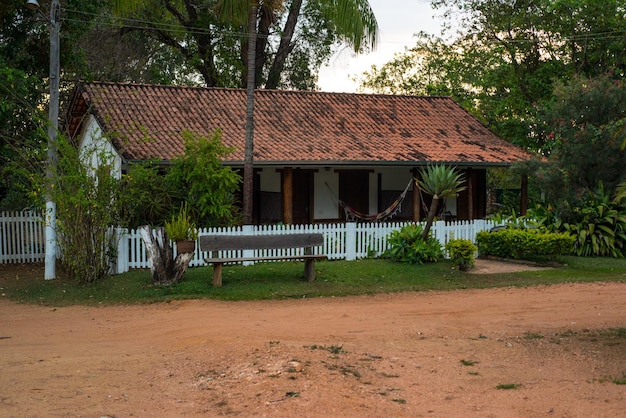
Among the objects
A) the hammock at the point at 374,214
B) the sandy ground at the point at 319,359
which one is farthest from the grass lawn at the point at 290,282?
the hammock at the point at 374,214

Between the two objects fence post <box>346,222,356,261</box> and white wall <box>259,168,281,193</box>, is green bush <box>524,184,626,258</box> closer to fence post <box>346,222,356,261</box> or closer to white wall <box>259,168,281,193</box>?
fence post <box>346,222,356,261</box>

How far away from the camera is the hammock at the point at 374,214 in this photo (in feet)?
66.1

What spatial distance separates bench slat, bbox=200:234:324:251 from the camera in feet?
43.0

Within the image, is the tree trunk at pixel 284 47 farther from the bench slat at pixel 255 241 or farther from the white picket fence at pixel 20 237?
the bench slat at pixel 255 241

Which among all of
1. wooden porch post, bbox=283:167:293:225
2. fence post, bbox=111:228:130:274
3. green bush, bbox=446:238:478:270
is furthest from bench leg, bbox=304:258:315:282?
wooden porch post, bbox=283:167:293:225

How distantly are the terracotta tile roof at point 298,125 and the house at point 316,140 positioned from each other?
0.03 metres

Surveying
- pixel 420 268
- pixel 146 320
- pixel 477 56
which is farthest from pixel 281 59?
pixel 146 320

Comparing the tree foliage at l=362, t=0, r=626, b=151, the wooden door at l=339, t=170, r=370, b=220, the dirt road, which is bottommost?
the dirt road

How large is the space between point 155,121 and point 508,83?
15917 mm

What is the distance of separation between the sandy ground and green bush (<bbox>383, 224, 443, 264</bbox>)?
3077 millimetres

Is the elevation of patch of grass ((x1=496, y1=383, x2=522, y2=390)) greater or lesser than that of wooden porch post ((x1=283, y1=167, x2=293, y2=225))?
lesser

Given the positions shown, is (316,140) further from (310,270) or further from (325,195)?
(310,270)

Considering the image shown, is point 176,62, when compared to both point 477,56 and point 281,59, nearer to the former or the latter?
point 281,59

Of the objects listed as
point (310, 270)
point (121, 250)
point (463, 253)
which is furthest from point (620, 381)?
point (121, 250)
